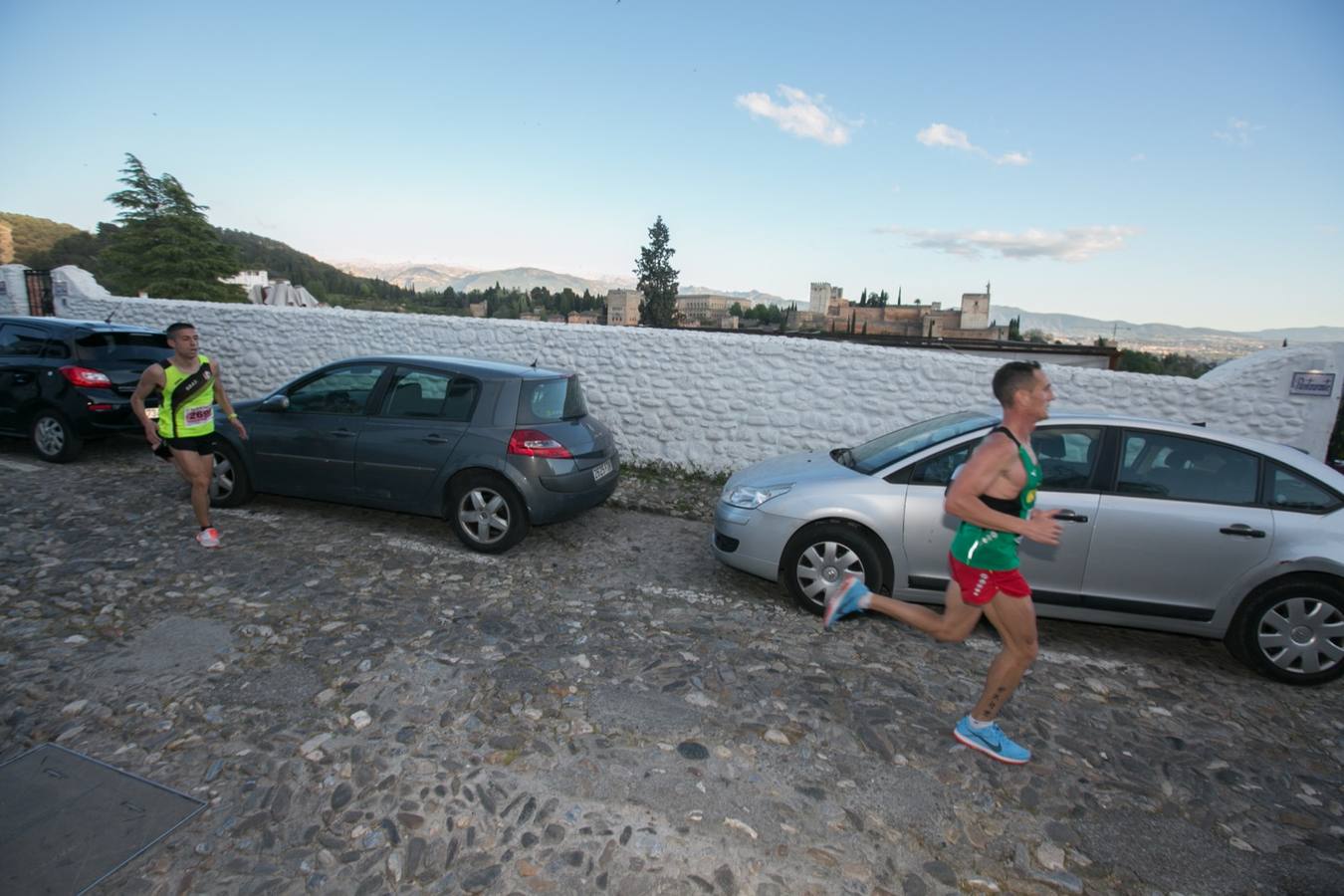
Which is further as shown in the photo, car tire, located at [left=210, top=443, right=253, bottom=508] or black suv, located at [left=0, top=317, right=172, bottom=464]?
black suv, located at [left=0, top=317, right=172, bottom=464]

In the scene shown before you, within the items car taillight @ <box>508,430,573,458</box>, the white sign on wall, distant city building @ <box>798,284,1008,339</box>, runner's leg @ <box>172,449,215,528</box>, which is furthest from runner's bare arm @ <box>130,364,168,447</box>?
distant city building @ <box>798,284,1008,339</box>

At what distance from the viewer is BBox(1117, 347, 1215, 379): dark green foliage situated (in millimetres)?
9314

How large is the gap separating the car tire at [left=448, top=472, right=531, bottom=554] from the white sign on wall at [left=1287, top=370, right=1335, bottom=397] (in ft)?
25.8

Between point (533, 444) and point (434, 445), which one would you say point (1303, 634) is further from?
point (434, 445)

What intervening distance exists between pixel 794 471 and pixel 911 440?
0.89 m

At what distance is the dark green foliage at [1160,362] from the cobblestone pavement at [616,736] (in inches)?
252

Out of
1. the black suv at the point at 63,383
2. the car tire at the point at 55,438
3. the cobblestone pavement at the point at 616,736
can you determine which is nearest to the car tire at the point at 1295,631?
the cobblestone pavement at the point at 616,736

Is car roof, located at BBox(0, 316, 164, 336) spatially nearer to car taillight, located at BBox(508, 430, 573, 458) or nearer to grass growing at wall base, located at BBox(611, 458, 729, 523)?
car taillight, located at BBox(508, 430, 573, 458)

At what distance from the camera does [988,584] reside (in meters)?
3.00

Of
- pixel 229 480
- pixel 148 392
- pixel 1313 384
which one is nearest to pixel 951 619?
pixel 148 392

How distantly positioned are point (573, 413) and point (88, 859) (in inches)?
167

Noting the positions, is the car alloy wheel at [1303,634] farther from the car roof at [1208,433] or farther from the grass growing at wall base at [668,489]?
the grass growing at wall base at [668,489]

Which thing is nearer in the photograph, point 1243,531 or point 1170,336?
point 1243,531

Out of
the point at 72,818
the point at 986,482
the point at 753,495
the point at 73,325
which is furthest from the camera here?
the point at 73,325
